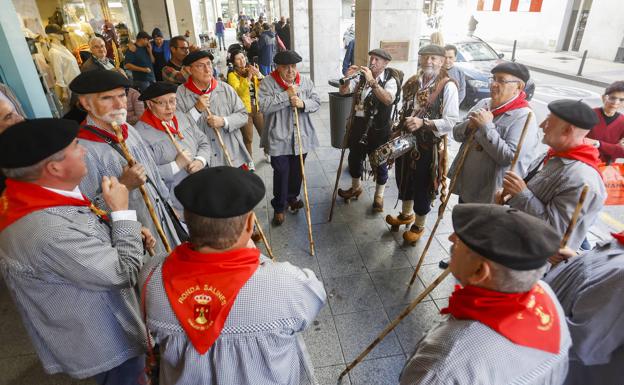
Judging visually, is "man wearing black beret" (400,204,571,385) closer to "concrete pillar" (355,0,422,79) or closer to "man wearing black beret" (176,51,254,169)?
"man wearing black beret" (176,51,254,169)

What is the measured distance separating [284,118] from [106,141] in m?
2.48

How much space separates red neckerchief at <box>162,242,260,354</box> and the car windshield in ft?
40.2

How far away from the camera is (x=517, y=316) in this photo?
133 cm

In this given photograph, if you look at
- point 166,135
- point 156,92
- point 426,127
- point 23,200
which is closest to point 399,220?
point 426,127

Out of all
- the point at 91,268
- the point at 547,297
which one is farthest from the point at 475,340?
the point at 91,268

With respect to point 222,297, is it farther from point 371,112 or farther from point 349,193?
point 349,193

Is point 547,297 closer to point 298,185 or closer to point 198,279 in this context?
point 198,279

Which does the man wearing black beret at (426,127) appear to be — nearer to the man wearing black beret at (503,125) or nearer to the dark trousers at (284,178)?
the man wearing black beret at (503,125)

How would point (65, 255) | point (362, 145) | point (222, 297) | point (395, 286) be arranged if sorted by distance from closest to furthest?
1. point (222, 297)
2. point (65, 255)
3. point (395, 286)
4. point (362, 145)

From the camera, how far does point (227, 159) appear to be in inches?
172

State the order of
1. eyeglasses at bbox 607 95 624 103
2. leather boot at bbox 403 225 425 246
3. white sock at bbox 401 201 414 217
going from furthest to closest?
white sock at bbox 401 201 414 217
leather boot at bbox 403 225 425 246
eyeglasses at bbox 607 95 624 103

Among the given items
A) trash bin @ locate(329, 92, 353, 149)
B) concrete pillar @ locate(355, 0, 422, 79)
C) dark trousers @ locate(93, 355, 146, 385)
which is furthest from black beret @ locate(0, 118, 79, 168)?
concrete pillar @ locate(355, 0, 422, 79)

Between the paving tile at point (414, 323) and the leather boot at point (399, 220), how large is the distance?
129 centimetres

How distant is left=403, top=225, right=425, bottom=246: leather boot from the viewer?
4.43 meters
